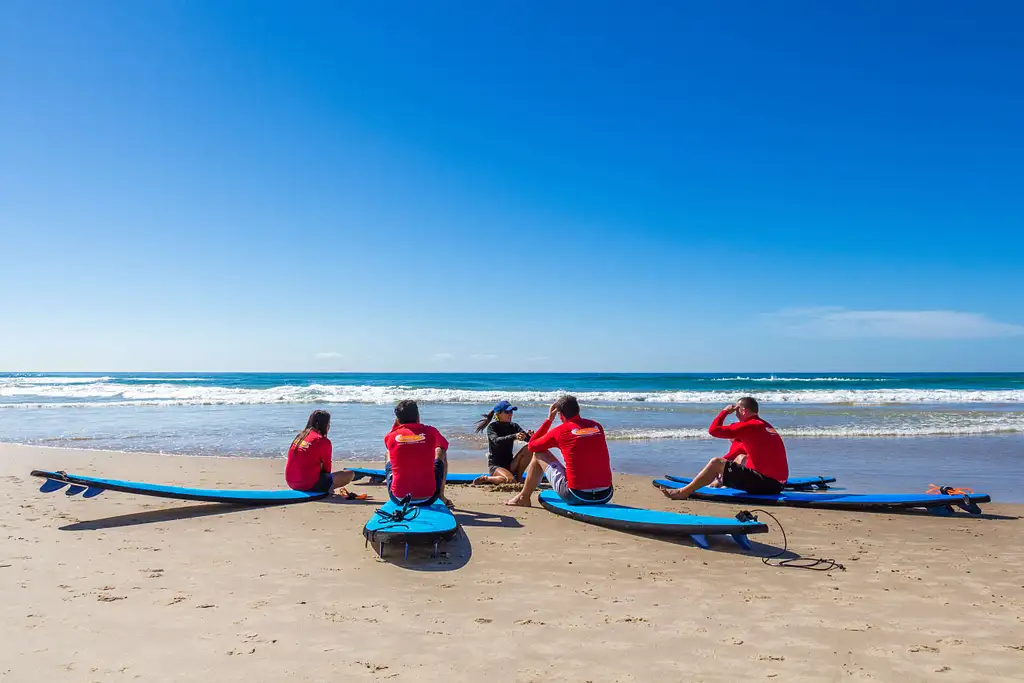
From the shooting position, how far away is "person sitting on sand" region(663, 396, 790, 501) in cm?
763

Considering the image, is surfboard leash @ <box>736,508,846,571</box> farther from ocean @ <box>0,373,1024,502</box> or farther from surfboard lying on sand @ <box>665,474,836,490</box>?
ocean @ <box>0,373,1024,502</box>

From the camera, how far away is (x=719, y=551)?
5664 millimetres

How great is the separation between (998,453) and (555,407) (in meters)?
10.5

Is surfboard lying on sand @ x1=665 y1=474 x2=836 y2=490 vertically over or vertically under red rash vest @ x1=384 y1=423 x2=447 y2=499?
under

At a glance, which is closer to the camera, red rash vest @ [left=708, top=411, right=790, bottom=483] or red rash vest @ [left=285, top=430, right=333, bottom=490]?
red rash vest @ [left=708, top=411, right=790, bottom=483]

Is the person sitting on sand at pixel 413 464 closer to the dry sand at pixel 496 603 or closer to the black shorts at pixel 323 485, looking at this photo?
the dry sand at pixel 496 603

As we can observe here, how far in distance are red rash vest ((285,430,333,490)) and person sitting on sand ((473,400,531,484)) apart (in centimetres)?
222

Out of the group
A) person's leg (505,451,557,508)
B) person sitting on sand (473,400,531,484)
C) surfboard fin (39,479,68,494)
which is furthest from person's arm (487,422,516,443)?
surfboard fin (39,479,68,494)

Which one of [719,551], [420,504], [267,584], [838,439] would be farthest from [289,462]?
[838,439]

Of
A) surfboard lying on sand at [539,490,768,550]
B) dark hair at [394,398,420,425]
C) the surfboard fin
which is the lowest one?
surfboard lying on sand at [539,490,768,550]

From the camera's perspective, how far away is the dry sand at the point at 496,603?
11.2 feet

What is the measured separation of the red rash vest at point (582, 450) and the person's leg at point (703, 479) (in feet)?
4.99

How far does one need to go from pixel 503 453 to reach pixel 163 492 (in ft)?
14.4

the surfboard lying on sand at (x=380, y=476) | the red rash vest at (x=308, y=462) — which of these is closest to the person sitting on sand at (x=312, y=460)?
the red rash vest at (x=308, y=462)
